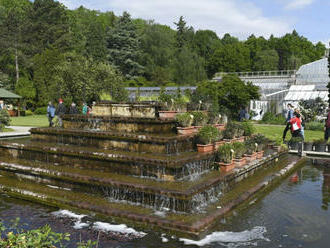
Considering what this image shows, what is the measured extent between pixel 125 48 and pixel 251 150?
178 ft

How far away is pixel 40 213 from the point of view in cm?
711

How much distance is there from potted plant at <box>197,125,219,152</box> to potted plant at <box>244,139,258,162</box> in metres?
1.57

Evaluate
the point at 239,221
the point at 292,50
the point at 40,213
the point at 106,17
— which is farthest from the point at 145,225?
the point at 106,17

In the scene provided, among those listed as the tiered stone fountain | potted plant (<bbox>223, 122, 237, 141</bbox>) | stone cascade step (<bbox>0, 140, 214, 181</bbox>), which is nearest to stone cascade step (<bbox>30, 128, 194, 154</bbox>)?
the tiered stone fountain

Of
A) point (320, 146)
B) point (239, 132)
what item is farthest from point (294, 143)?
point (239, 132)

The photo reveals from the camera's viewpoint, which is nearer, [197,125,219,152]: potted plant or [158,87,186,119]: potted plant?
[197,125,219,152]: potted plant

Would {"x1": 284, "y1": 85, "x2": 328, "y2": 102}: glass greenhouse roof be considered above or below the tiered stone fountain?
above

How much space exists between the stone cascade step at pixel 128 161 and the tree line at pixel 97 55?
19.2m

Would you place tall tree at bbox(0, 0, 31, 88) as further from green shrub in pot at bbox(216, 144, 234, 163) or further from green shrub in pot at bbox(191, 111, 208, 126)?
green shrub in pot at bbox(216, 144, 234, 163)

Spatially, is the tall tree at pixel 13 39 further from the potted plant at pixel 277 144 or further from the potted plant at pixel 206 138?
the potted plant at pixel 206 138

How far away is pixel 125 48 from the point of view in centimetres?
6200

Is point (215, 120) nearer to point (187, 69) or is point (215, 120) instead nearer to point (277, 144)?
point (277, 144)

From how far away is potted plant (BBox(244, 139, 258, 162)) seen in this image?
10805 mm

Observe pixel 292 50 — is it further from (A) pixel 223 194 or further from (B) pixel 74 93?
(A) pixel 223 194
